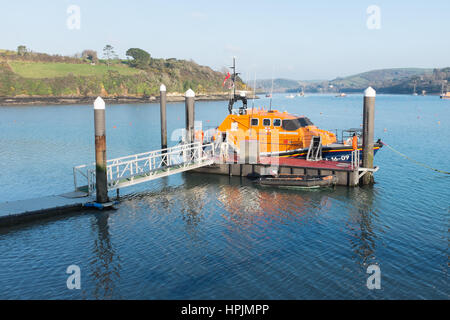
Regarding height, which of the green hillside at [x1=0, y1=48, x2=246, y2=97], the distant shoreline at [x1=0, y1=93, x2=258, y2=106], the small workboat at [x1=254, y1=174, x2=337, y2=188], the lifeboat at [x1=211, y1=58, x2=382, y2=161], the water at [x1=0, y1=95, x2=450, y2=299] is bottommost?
the water at [x1=0, y1=95, x2=450, y2=299]

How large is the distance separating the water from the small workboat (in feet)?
1.51

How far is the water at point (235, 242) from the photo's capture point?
1107cm

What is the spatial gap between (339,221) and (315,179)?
464cm

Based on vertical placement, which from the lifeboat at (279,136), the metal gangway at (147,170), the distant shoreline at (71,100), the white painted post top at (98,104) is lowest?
the metal gangway at (147,170)

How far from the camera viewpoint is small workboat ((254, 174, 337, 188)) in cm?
2064

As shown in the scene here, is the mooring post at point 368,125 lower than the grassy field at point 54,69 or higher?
lower

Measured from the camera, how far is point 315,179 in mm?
20734

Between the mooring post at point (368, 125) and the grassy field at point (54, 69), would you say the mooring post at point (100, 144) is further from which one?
the grassy field at point (54, 69)

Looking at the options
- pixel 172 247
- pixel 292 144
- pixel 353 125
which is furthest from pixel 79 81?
pixel 172 247

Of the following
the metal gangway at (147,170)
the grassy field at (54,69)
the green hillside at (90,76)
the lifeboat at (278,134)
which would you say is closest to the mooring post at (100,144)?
the metal gangway at (147,170)

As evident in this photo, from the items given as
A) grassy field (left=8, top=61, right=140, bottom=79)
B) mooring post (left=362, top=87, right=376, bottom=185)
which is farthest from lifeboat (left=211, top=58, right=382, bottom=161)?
grassy field (left=8, top=61, right=140, bottom=79)

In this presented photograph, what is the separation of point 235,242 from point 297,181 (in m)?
7.81

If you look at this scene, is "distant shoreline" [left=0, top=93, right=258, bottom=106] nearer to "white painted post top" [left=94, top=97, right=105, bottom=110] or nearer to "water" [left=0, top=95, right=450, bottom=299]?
"water" [left=0, top=95, right=450, bottom=299]

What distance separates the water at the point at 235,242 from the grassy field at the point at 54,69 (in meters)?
105
